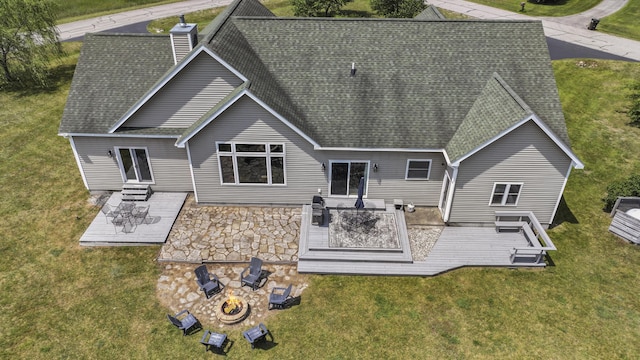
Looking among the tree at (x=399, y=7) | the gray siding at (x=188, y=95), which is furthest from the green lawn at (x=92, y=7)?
the gray siding at (x=188, y=95)

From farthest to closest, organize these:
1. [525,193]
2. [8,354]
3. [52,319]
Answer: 1. [525,193]
2. [52,319]
3. [8,354]

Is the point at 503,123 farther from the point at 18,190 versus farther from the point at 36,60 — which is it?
the point at 36,60

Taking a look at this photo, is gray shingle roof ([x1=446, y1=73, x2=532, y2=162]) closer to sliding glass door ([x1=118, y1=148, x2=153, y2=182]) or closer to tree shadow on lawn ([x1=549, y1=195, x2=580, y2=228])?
tree shadow on lawn ([x1=549, y1=195, x2=580, y2=228])

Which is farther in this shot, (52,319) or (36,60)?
(36,60)

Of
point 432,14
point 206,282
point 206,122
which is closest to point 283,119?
point 206,122

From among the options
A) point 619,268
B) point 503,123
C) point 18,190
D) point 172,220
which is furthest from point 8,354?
point 619,268

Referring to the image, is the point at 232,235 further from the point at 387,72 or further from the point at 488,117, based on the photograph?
the point at 488,117
